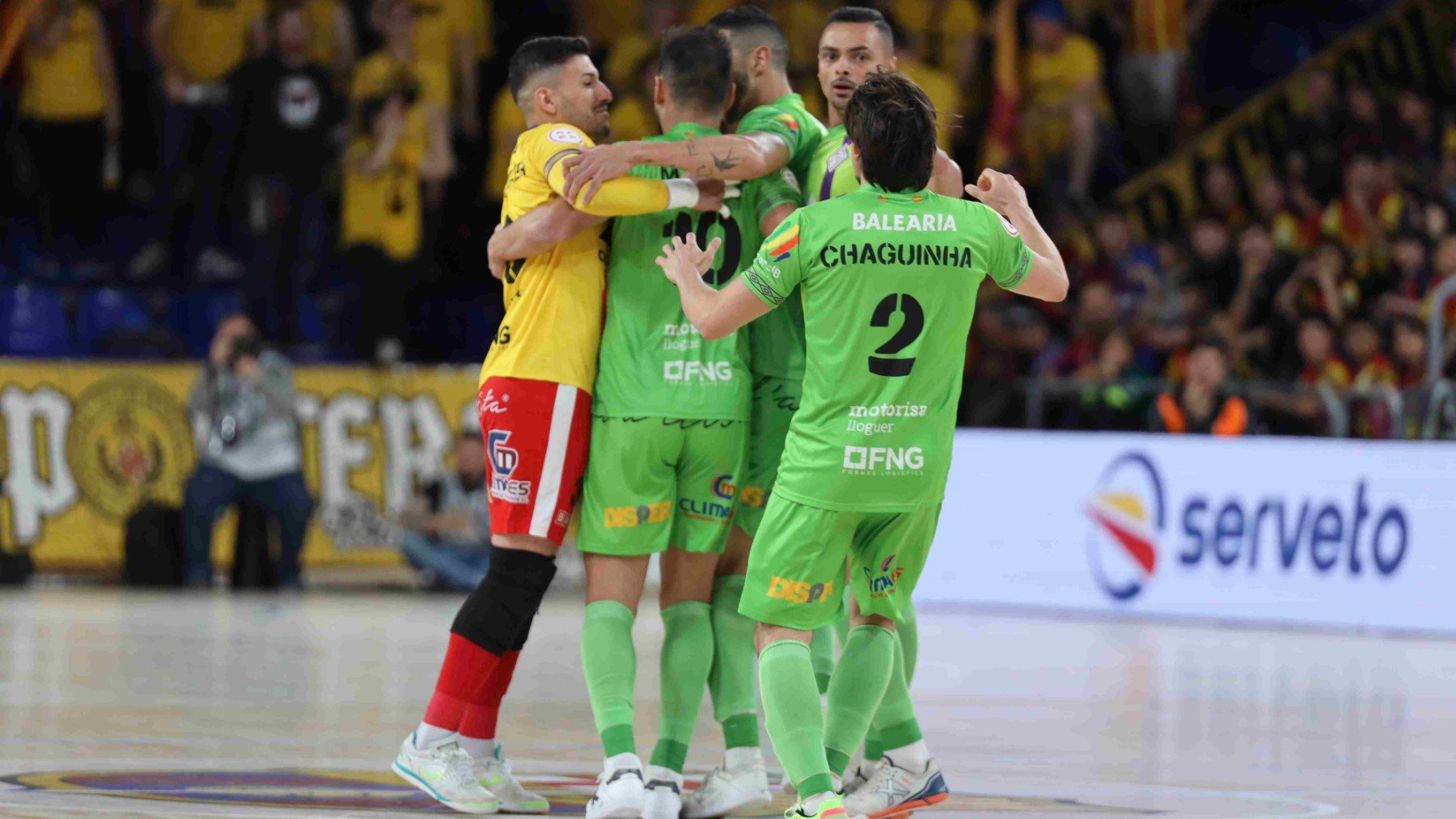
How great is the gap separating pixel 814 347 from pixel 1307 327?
10.9 m

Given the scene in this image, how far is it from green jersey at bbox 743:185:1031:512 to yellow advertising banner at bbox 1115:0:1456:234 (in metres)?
14.0

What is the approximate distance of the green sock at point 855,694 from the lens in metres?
6.21

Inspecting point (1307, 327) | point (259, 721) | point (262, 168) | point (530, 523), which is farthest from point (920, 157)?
point (262, 168)

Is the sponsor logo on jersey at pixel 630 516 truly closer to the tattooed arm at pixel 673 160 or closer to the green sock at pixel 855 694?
the green sock at pixel 855 694

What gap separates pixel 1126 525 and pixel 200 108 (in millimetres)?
8810

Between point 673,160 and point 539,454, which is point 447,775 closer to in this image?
point 539,454

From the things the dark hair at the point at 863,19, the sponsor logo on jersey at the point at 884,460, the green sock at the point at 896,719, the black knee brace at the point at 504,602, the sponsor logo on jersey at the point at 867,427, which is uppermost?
the dark hair at the point at 863,19

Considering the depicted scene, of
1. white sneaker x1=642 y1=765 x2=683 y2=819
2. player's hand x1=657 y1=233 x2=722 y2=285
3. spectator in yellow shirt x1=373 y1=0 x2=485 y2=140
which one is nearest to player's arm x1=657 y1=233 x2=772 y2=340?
player's hand x1=657 y1=233 x2=722 y2=285

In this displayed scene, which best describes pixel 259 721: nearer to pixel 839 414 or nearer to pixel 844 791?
pixel 844 791

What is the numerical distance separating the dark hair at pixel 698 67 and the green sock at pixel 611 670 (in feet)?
5.17

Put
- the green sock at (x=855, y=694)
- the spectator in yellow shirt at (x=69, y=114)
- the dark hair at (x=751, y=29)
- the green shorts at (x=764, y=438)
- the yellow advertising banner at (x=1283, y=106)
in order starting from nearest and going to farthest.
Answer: the green sock at (x=855, y=694) → the green shorts at (x=764, y=438) → the dark hair at (x=751, y=29) → the spectator in yellow shirt at (x=69, y=114) → the yellow advertising banner at (x=1283, y=106)

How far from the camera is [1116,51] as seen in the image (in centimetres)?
2053

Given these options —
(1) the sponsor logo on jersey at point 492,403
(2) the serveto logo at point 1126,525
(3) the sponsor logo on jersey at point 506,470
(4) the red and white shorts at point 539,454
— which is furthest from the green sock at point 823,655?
(2) the serveto logo at point 1126,525

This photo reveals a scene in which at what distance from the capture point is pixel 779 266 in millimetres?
5840
